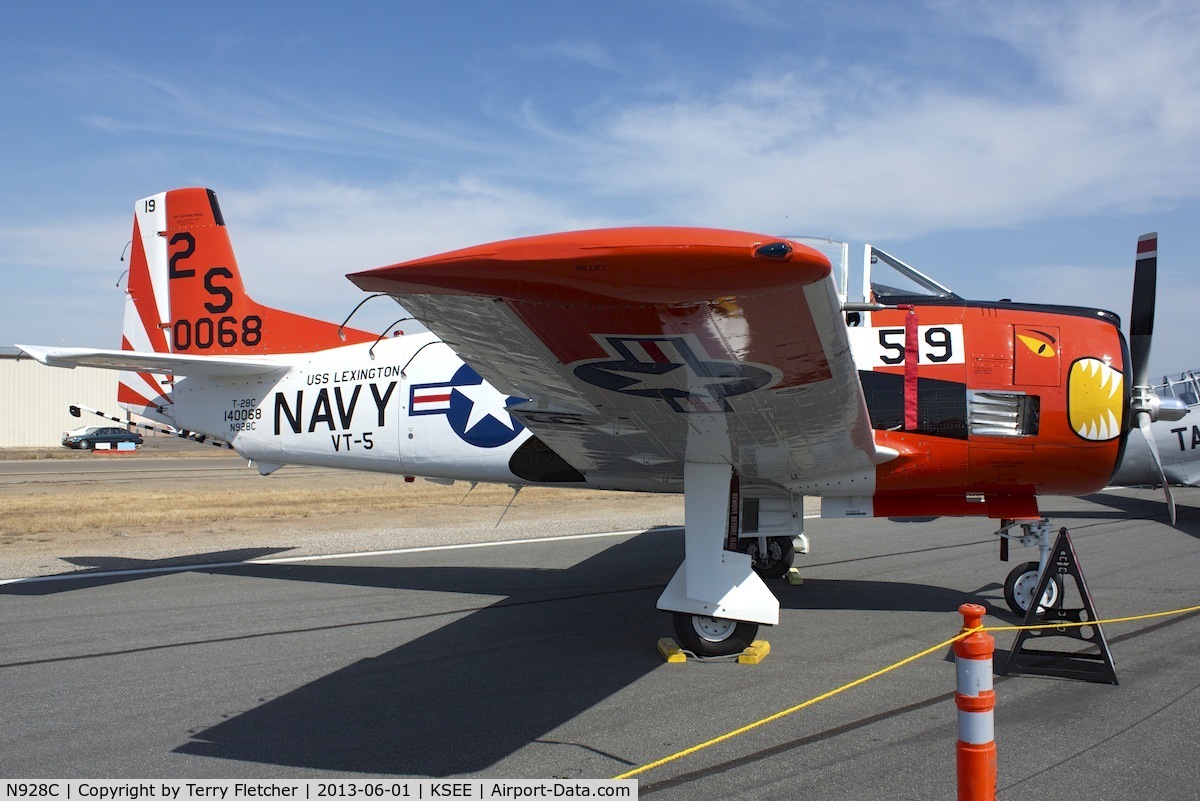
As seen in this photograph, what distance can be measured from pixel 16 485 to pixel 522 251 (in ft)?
89.5

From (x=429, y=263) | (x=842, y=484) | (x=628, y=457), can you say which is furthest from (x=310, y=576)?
(x=429, y=263)

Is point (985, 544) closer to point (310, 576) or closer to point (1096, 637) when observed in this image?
point (1096, 637)

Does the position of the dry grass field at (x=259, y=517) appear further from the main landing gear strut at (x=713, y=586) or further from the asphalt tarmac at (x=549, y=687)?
the main landing gear strut at (x=713, y=586)

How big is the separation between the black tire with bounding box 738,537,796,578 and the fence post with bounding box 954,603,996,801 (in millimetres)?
6979

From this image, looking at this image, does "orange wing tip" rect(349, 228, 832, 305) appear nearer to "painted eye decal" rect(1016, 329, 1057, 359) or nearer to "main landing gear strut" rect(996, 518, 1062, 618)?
"painted eye decal" rect(1016, 329, 1057, 359)

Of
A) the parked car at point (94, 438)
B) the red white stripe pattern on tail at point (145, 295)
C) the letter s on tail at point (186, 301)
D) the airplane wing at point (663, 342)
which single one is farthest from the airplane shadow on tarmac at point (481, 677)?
the parked car at point (94, 438)

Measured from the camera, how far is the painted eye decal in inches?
291

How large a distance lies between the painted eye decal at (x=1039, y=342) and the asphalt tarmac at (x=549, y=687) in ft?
8.14

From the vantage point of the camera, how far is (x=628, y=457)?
743 cm

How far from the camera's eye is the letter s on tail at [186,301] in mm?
10609

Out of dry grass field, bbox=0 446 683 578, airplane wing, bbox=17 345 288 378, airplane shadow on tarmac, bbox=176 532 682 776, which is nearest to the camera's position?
airplane shadow on tarmac, bbox=176 532 682 776

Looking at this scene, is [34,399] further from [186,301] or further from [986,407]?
[986,407]

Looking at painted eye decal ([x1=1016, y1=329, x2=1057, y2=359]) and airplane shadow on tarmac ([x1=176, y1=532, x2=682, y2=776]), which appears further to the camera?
painted eye decal ([x1=1016, y1=329, x2=1057, y2=359])

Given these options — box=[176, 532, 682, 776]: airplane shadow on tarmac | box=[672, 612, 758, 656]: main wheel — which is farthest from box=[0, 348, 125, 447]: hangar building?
box=[672, 612, 758, 656]: main wheel
